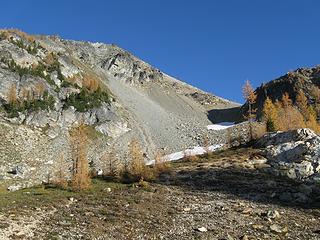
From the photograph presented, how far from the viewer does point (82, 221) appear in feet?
118

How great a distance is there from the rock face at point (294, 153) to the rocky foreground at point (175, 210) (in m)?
3.04

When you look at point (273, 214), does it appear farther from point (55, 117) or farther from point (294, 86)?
point (294, 86)

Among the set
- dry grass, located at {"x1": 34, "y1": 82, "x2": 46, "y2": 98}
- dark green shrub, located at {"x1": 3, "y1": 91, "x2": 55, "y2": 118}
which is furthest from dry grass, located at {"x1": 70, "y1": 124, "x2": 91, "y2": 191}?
dry grass, located at {"x1": 34, "y1": 82, "x2": 46, "y2": 98}

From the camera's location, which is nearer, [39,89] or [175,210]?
[175,210]

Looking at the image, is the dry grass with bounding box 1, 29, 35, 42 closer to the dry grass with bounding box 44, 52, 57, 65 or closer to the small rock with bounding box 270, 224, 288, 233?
the dry grass with bounding box 44, 52, 57, 65

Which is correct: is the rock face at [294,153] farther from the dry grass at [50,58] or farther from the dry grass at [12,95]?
the dry grass at [50,58]

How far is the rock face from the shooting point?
2331 inches

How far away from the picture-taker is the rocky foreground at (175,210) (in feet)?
109

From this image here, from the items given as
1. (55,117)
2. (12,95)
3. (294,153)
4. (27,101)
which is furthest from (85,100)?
(294,153)

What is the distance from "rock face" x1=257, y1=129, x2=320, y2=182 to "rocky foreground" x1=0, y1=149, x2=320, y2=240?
120 inches

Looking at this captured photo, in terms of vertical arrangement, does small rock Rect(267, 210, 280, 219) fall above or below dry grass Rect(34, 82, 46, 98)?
below

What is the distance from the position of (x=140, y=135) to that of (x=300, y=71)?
323 feet

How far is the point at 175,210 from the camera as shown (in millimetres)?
41500

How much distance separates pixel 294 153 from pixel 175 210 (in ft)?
110
